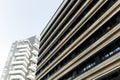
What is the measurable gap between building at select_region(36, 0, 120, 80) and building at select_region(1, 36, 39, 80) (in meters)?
42.6

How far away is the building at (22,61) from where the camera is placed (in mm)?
82062

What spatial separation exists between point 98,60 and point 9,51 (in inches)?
3071

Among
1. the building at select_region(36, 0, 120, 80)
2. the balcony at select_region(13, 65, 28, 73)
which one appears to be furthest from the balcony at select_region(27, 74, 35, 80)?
the building at select_region(36, 0, 120, 80)

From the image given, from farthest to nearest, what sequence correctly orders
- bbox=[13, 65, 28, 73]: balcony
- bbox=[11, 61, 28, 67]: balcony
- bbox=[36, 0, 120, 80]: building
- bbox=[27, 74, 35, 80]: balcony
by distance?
1. bbox=[11, 61, 28, 67]: balcony
2. bbox=[13, 65, 28, 73]: balcony
3. bbox=[27, 74, 35, 80]: balcony
4. bbox=[36, 0, 120, 80]: building

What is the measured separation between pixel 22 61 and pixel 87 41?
2408 inches

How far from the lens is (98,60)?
22.6 m

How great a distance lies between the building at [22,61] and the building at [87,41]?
42589mm

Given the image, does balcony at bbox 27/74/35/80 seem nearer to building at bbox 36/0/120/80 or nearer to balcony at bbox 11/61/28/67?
balcony at bbox 11/61/28/67

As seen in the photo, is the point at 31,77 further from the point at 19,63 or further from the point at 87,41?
the point at 87,41

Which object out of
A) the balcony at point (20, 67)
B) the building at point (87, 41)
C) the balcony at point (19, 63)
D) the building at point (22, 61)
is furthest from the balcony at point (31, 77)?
the building at point (87, 41)

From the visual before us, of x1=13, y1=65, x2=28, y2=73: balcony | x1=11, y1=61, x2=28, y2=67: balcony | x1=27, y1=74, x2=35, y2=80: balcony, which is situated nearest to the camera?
x1=27, y1=74, x2=35, y2=80: balcony

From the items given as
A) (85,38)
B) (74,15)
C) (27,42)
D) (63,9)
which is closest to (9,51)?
(27,42)

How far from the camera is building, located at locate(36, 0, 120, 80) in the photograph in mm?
20797

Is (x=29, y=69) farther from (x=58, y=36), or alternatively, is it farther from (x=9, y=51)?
(x=58, y=36)
